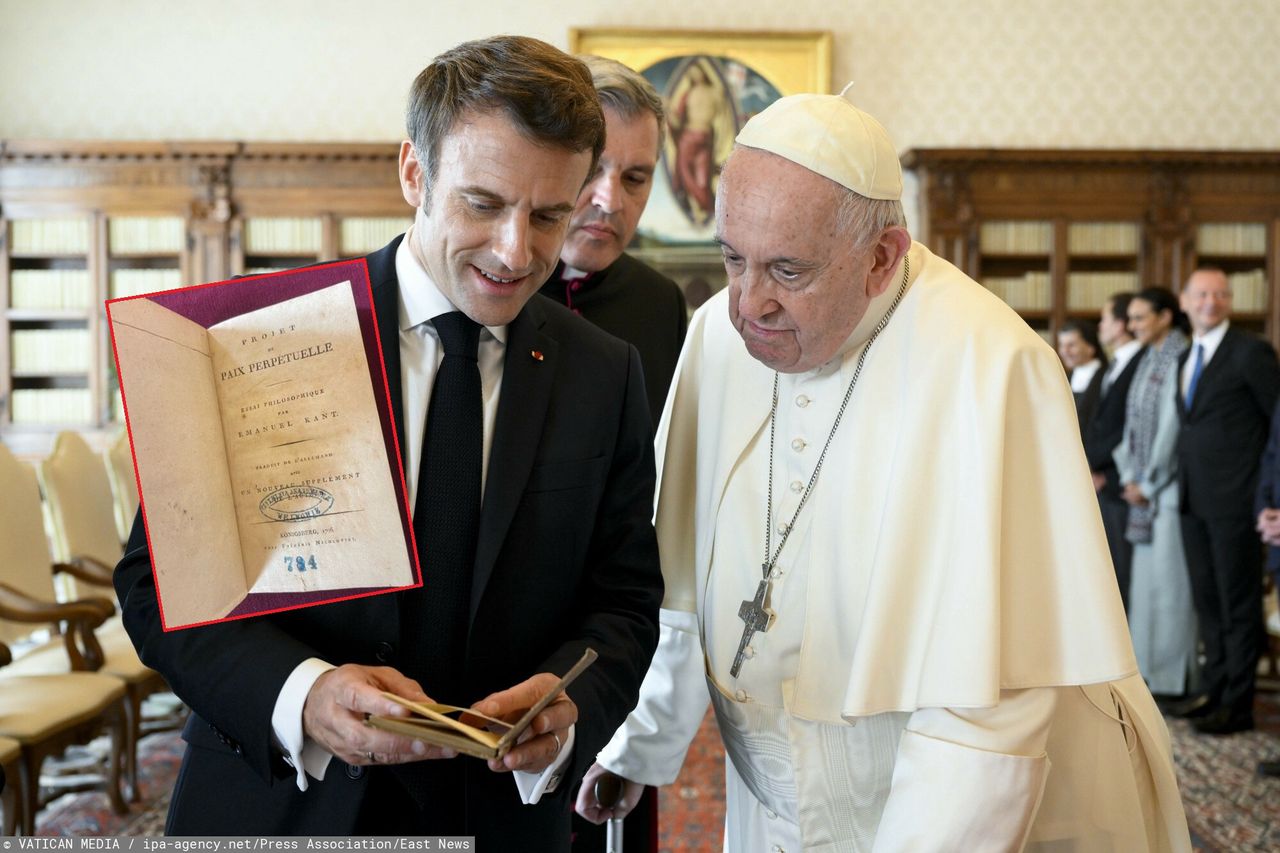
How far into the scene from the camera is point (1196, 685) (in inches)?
246

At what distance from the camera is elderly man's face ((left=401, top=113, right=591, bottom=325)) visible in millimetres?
1505

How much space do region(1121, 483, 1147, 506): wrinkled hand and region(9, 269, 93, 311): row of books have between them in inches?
304

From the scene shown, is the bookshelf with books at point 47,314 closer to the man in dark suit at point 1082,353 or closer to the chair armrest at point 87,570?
the chair armrest at point 87,570

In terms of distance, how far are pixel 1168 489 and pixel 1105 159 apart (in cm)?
393

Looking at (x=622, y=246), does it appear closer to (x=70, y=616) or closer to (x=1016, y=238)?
(x=70, y=616)

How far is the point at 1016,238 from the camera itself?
920cm

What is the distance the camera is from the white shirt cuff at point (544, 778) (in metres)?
1.53

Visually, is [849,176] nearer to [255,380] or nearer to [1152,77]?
[255,380]

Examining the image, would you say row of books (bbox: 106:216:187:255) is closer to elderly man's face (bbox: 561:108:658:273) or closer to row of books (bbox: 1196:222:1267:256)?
elderly man's face (bbox: 561:108:658:273)

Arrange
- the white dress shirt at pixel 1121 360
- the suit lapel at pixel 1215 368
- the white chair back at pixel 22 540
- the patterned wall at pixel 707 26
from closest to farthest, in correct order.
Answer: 1. the white chair back at pixel 22 540
2. the suit lapel at pixel 1215 368
3. the white dress shirt at pixel 1121 360
4. the patterned wall at pixel 707 26

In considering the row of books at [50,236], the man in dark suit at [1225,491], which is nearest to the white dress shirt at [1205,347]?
the man in dark suit at [1225,491]

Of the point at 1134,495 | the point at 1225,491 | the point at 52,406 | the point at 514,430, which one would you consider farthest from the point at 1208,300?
the point at 52,406

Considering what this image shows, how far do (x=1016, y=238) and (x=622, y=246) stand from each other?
24.9 feet

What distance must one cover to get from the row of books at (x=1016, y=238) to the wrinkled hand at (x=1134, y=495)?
335cm
